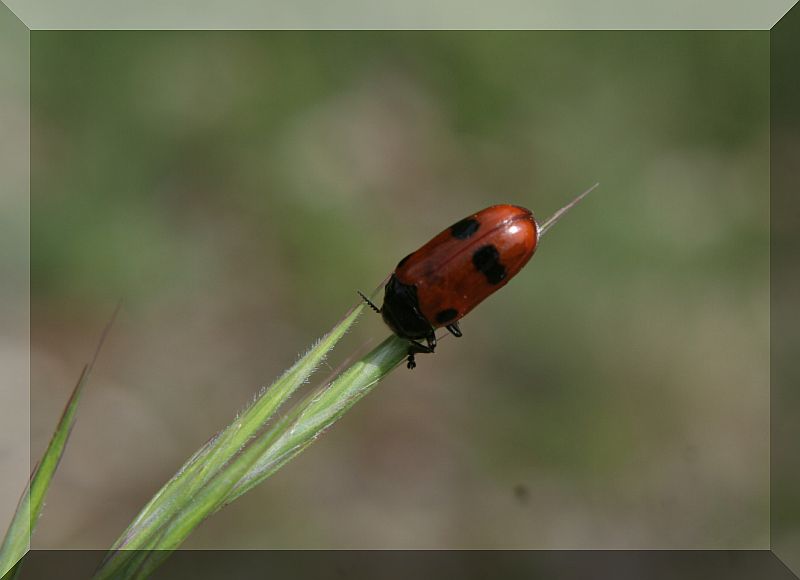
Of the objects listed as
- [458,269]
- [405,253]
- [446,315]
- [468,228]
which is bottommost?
[405,253]

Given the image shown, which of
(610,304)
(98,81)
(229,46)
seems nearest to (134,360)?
(98,81)

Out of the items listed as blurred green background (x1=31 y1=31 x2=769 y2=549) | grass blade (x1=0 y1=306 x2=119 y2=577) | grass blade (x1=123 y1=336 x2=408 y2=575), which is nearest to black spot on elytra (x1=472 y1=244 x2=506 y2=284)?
grass blade (x1=123 y1=336 x2=408 y2=575)

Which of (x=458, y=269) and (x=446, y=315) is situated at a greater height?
(x=458, y=269)

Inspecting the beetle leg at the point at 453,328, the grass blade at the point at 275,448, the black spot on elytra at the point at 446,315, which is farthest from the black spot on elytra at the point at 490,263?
the grass blade at the point at 275,448

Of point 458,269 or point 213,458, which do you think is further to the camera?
point 458,269

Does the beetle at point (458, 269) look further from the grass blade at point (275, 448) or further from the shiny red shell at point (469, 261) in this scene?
the grass blade at point (275, 448)

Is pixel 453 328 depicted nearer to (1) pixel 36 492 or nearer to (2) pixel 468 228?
(2) pixel 468 228

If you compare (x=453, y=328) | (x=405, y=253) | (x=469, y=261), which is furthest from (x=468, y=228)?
(x=405, y=253)
